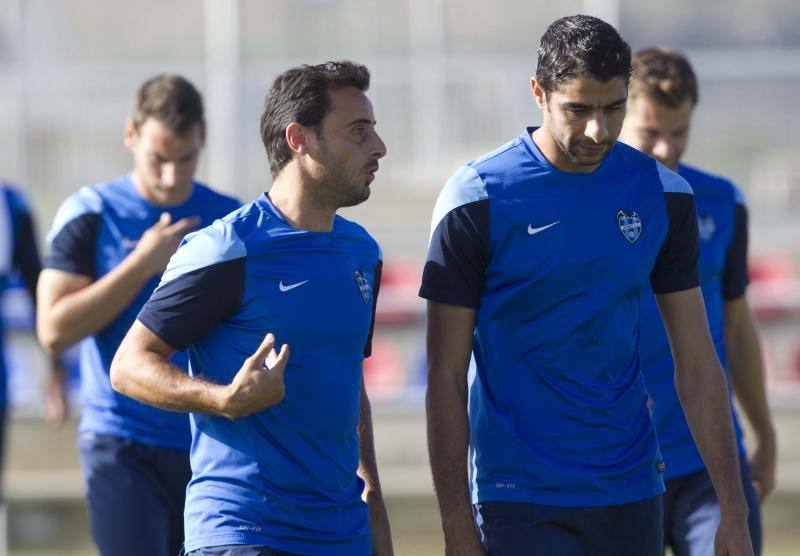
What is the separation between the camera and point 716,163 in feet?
37.0

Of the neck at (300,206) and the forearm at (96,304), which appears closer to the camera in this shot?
the neck at (300,206)

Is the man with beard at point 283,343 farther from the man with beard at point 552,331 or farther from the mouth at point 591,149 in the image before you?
the mouth at point 591,149

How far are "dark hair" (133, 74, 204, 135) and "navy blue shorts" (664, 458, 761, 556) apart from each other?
207cm

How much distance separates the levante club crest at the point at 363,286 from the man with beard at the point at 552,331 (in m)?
0.18

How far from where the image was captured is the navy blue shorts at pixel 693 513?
4.59 m

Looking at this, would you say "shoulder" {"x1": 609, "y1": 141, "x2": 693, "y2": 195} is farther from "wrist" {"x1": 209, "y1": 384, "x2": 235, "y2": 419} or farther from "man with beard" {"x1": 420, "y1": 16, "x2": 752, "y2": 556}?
"wrist" {"x1": 209, "y1": 384, "x2": 235, "y2": 419}

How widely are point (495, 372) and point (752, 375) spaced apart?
170 cm

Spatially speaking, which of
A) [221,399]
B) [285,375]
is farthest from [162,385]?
[285,375]

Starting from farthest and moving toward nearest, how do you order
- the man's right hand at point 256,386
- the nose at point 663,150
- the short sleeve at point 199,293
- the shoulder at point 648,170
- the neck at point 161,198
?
the neck at point 161,198, the nose at point 663,150, the shoulder at point 648,170, the short sleeve at point 199,293, the man's right hand at point 256,386

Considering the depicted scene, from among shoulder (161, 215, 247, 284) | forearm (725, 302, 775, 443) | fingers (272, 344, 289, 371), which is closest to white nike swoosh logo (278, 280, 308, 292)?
shoulder (161, 215, 247, 284)

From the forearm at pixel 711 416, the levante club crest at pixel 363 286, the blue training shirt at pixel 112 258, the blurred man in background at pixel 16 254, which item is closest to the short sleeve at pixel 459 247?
the levante club crest at pixel 363 286

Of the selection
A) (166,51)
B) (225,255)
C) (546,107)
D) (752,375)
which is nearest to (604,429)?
(546,107)

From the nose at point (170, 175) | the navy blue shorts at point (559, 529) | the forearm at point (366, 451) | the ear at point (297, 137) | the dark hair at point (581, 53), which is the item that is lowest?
the navy blue shorts at point (559, 529)

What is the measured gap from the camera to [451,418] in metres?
3.58
